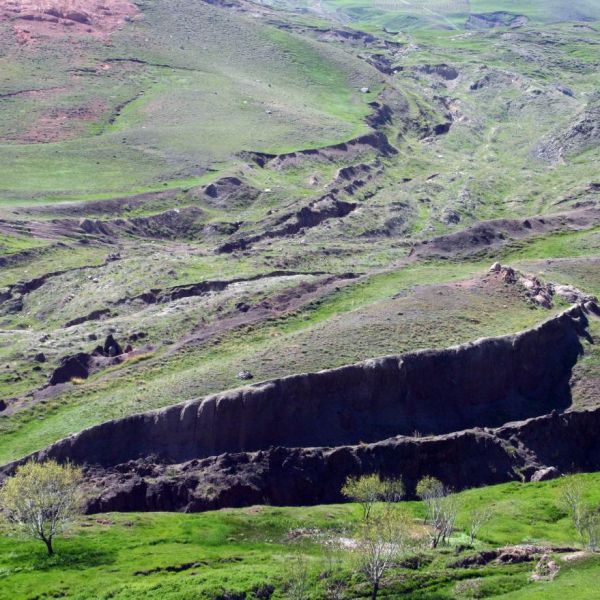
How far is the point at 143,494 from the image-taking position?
226 feet

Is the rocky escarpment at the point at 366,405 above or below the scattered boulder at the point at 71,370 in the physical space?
below

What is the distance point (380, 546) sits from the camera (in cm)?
5147

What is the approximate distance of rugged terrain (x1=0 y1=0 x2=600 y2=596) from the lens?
7325 centimetres

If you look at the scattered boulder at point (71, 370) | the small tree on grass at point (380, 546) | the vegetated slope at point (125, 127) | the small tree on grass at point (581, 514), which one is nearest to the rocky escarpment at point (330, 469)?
the small tree on grass at point (581, 514)

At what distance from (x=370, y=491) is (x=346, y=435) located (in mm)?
11765

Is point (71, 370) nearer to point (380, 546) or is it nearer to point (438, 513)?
point (438, 513)

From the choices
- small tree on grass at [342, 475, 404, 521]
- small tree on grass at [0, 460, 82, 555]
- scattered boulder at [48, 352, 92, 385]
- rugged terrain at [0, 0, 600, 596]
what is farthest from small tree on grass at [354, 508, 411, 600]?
scattered boulder at [48, 352, 92, 385]

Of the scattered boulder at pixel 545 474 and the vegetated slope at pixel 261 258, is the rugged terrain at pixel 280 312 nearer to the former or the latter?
the scattered boulder at pixel 545 474

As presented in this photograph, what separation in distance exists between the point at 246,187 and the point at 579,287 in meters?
66.3

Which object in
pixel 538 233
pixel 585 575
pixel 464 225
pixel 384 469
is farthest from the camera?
pixel 464 225

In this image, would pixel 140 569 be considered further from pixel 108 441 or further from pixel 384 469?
pixel 384 469

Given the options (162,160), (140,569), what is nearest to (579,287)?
(140,569)

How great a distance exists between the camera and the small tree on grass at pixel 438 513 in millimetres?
59375

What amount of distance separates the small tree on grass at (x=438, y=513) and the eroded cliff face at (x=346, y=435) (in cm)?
657
